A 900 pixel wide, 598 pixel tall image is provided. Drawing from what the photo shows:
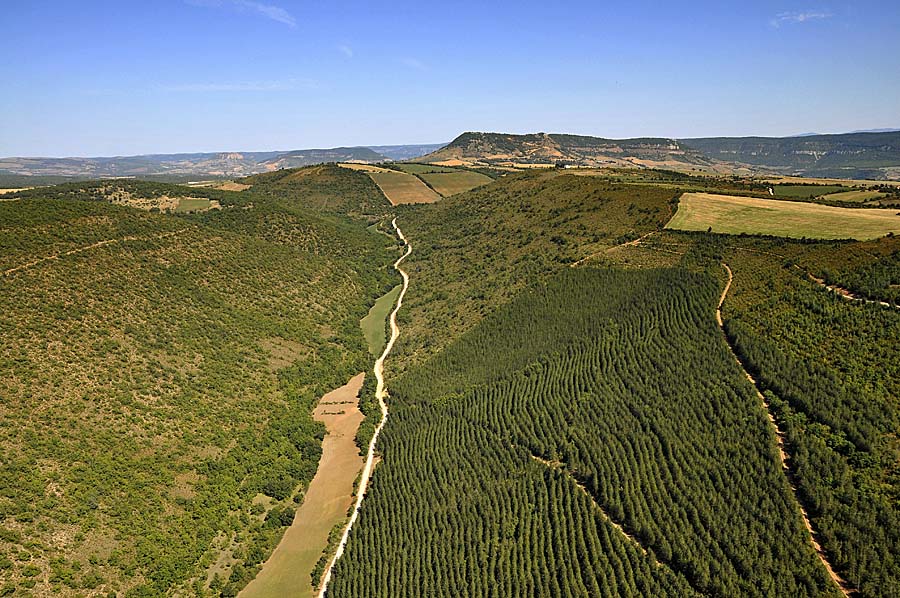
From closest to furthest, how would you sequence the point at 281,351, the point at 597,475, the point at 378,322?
the point at 597,475
the point at 281,351
the point at 378,322

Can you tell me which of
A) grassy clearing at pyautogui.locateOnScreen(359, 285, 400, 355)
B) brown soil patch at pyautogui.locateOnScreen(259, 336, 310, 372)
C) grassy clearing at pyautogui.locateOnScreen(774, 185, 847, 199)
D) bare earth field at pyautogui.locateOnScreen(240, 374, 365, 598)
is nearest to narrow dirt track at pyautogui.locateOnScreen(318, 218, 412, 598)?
bare earth field at pyautogui.locateOnScreen(240, 374, 365, 598)

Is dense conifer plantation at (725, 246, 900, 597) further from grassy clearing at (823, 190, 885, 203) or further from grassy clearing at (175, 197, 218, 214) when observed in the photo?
grassy clearing at (175, 197, 218, 214)

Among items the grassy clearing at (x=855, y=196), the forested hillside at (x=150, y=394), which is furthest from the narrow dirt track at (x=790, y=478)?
the grassy clearing at (x=855, y=196)

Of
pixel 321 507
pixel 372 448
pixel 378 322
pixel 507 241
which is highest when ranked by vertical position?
pixel 507 241

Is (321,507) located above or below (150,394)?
below

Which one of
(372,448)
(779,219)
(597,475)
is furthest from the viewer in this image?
(779,219)

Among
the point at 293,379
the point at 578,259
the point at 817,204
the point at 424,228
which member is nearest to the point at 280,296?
the point at 293,379

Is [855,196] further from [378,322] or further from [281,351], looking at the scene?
[281,351]

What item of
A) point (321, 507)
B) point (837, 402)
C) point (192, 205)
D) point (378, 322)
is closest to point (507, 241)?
point (378, 322)
